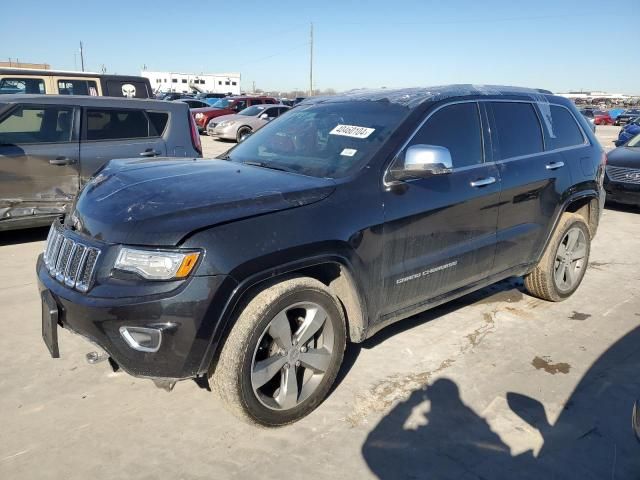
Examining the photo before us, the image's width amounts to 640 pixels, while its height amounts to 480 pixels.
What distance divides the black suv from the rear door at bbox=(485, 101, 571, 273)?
0.06 feet

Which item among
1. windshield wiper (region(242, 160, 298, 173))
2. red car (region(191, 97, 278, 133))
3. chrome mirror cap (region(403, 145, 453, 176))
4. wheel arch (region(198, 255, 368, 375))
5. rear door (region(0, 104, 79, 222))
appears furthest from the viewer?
red car (region(191, 97, 278, 133))

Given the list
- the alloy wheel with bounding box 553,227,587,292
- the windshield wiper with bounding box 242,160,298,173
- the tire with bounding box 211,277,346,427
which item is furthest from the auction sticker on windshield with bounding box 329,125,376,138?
the alloy wheel with bounding box 553,227,587,292

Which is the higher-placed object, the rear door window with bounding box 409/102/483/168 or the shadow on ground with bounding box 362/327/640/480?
the rear door window with bounding box 409/102/483/168

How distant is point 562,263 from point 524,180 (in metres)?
1.17

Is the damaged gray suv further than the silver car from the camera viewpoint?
No

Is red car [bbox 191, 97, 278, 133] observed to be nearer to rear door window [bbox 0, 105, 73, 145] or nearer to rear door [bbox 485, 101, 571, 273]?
rear door window [bbox 0, 105, 73, 145]

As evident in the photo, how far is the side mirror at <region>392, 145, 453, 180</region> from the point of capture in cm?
305

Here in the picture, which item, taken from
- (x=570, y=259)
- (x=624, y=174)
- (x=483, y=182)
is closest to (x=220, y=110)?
(x=624, y=174)

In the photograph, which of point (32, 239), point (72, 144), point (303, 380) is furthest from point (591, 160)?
point (32, 239)

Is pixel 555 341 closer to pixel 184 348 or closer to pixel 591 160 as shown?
pixel 591 160

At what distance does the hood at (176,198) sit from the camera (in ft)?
8.07

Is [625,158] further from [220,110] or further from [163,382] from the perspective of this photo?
[220,110]

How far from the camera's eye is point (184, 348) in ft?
7.94

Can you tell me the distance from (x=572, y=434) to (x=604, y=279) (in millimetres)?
3206
